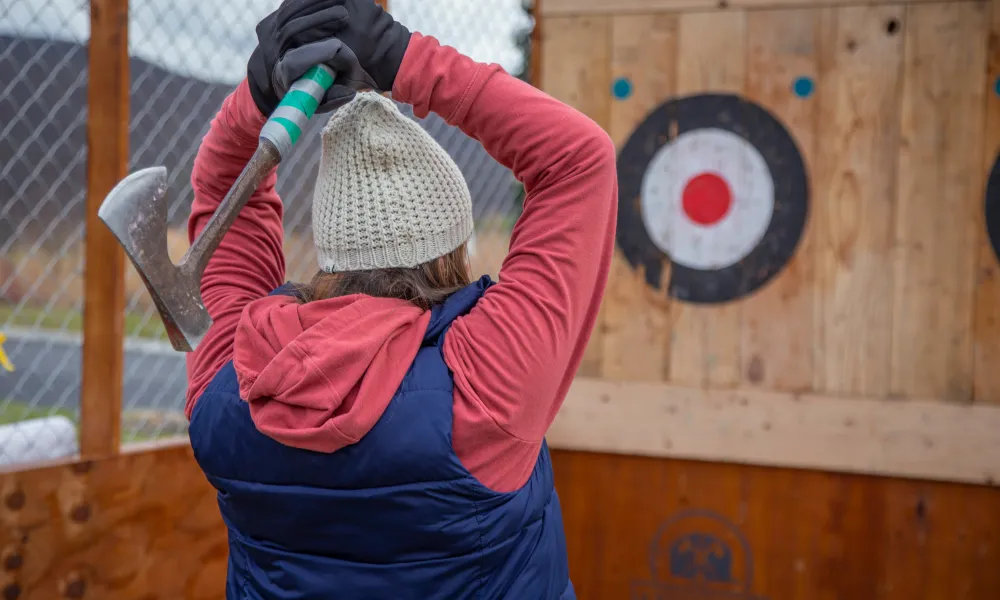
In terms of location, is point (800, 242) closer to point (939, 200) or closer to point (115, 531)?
point (939, 200)

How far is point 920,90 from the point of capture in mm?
1743

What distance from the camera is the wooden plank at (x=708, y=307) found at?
1846mm

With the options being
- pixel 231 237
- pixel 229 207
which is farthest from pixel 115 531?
pixel 229 207

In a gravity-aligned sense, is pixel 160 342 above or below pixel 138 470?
above

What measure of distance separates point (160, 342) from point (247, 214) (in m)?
1.03

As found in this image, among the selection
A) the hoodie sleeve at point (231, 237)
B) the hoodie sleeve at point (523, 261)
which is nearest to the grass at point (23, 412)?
the hoodie sleeve at point (231, 237)

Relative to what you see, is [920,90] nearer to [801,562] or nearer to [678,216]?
[678,216]

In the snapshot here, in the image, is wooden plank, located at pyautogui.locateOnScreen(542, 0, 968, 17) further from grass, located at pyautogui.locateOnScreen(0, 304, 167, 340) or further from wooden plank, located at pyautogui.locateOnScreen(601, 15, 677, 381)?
grass, located at pyautogui.locateOnScreen(0, 304, 167, 340)

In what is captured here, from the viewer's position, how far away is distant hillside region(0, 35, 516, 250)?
4.88 feet

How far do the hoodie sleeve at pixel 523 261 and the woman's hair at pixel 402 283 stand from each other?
2.2 inches

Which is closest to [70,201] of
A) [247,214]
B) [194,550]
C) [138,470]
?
[138,470]

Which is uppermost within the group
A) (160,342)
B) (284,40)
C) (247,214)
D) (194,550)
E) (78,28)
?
(78,28)

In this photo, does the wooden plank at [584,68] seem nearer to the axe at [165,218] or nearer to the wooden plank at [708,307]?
the wooden plank at [708,307]

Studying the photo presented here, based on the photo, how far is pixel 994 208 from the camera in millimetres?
1719
